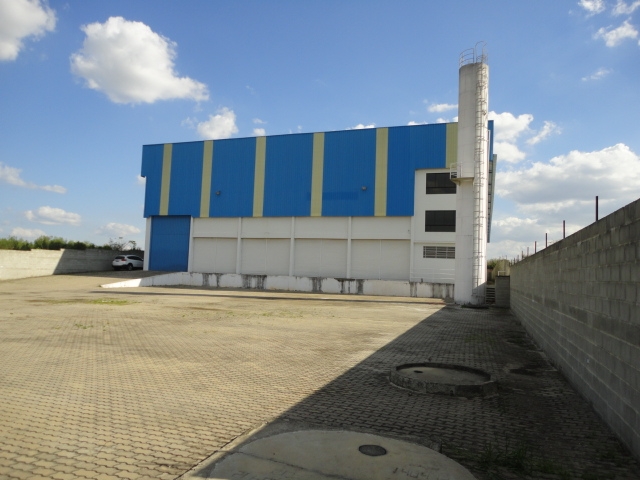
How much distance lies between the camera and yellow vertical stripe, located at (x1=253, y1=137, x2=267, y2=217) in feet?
132

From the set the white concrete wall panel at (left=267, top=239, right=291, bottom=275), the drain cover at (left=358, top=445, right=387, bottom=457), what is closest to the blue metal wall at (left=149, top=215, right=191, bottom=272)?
the white concrete wall panel at (left=267, top=239, right=291, bottom=275)

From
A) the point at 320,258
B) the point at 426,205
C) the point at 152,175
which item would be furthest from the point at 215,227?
the point at 426,205

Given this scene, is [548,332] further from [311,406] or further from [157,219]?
[157,219]

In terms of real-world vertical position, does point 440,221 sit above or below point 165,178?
below

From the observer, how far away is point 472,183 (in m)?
26.0

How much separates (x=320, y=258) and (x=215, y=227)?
10430 mm

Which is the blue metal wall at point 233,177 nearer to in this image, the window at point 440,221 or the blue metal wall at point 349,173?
the blue metal wall at point 349,173

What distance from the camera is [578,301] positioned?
701 cm

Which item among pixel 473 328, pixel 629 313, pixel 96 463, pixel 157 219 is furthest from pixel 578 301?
pixel 157 219

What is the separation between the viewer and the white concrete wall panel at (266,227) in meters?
39.6

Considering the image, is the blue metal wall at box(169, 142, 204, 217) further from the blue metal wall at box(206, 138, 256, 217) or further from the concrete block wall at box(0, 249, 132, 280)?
the concrete block wall at box(0, 249, 132, 280)

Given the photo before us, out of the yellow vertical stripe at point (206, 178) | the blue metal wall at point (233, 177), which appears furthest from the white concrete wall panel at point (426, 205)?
the yellow vertical stripe at point (206, 178)

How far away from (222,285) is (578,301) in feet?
112

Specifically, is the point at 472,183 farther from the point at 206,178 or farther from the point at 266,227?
the point at 206,178
